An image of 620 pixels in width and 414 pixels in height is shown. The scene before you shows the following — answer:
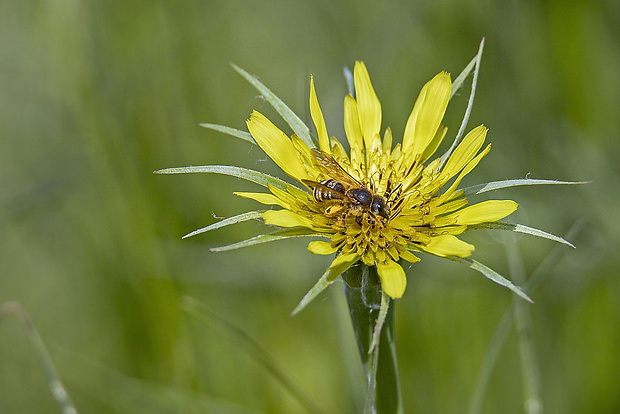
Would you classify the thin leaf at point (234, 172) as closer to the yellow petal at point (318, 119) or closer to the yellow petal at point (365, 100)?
the yellow petal at point (318, 119)

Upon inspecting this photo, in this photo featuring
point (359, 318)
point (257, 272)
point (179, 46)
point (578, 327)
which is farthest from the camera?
point (179, 46)

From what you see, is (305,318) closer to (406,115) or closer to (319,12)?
(406,115)

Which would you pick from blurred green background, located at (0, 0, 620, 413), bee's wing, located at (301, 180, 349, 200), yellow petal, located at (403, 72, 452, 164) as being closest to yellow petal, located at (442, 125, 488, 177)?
yellow petal, located at (403, 72, 452, 164)

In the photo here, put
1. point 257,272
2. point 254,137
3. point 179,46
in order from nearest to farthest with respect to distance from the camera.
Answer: point 254,137 → point 257,272 → point 179,46

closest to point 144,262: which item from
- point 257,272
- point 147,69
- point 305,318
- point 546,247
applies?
point 257,272

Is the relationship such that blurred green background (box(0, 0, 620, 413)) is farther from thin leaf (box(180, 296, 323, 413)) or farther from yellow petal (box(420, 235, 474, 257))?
yellow petal (box(420, 235, 474, 257))

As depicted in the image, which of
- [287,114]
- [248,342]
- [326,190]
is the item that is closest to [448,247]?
[326,190]

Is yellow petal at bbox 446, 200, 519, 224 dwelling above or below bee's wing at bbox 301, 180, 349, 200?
below
